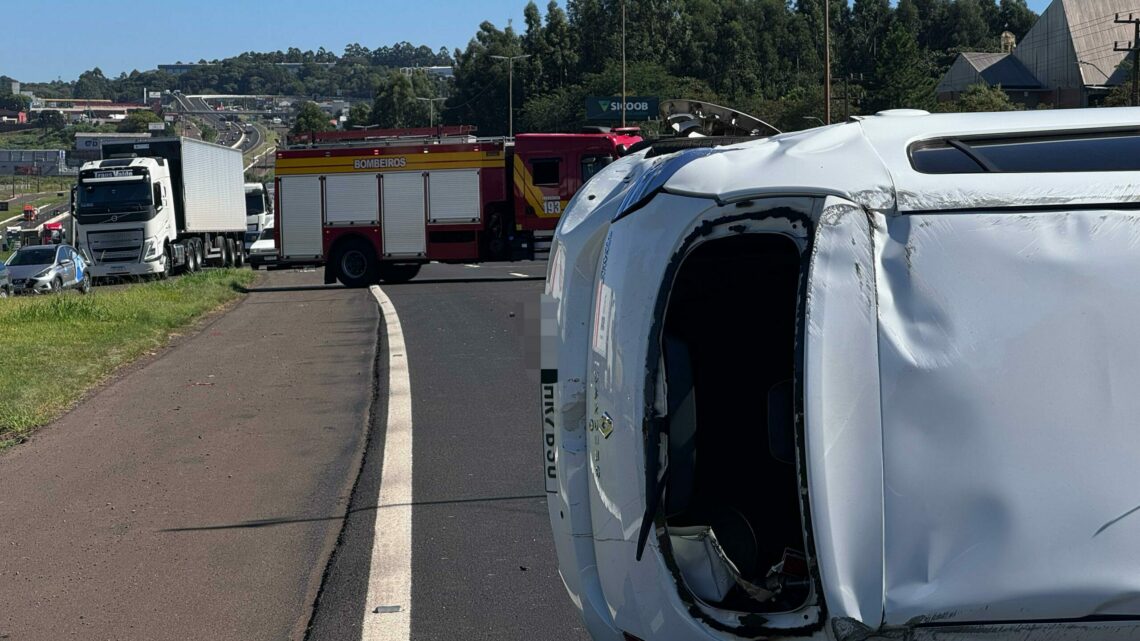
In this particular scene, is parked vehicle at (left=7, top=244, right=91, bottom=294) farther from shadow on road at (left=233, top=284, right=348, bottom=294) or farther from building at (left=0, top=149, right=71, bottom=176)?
building at (left=0, top=149, right=71, bottom=176)

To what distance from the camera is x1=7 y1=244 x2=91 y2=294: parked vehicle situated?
Result: 3152 centimetres

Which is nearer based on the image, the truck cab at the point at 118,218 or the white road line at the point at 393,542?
the white road line at the point at 393,542

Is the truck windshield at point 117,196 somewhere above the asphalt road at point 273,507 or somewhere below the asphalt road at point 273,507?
above

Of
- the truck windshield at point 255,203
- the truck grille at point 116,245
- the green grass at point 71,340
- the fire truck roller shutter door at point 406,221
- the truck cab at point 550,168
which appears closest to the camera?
the green grass at point 71,340

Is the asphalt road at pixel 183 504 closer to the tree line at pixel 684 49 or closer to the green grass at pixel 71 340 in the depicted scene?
the green grass at pixel 71 340

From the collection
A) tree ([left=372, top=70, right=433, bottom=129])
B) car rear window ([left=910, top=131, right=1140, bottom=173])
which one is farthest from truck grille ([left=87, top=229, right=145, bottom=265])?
tree ([left=372, top=70, right=433, bottom=129])

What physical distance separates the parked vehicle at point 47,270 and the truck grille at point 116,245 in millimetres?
1975

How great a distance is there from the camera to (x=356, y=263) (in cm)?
2986

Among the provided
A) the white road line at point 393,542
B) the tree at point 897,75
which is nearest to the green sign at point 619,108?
the tree at point 897,75

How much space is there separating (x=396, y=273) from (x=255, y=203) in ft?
107

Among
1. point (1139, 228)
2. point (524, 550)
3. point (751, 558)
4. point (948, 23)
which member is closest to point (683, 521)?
point (751, 558)

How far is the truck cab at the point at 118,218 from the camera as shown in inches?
1432

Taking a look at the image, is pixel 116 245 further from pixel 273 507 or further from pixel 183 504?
pixel 273 507

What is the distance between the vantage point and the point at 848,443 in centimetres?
315
